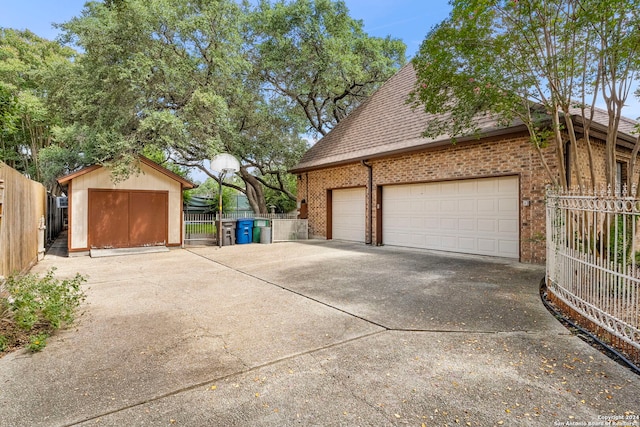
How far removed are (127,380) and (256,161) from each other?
14.1 meters

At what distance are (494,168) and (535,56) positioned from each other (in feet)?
11.1

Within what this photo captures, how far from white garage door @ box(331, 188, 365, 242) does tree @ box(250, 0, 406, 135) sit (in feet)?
20.9

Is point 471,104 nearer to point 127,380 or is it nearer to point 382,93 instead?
point 127,380

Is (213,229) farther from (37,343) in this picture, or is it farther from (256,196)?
(37,343)

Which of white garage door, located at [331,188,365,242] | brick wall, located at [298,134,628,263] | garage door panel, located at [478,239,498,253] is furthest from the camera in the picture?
white garage door, located at [331,188,365,242]

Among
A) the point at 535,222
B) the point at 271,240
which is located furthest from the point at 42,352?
the point at 271,240

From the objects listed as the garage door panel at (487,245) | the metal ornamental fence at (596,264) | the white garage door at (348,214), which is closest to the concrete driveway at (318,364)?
the metal ornamental fence at (596,264)

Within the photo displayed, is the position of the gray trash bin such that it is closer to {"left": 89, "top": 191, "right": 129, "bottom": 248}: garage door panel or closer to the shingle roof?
the shingle roof

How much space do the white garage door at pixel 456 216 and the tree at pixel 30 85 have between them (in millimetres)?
13700

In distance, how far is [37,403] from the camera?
2398 millimetres

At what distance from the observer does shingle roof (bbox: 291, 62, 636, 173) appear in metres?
10.0

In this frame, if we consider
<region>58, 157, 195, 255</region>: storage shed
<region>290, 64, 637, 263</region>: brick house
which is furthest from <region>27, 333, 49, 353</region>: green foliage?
<region>290, 64, 637, 263</region>: brick house

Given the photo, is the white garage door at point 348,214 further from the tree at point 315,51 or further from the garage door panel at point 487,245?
the tree at point 315,51

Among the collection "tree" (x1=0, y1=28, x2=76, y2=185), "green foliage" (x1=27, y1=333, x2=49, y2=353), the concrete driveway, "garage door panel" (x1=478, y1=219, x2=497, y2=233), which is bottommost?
the concrete driveway
